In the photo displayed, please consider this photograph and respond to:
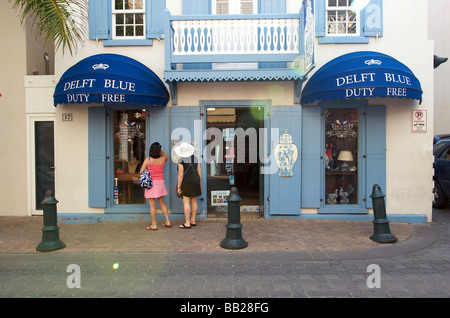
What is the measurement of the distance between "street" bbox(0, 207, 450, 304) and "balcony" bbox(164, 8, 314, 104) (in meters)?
3.83

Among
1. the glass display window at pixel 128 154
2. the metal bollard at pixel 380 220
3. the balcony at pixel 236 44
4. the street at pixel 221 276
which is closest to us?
the street at pixel 221 276

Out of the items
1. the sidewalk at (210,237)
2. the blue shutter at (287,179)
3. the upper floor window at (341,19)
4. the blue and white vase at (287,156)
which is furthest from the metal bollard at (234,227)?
the upper floor window at (341,19)

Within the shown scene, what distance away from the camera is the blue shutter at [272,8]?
337 inches

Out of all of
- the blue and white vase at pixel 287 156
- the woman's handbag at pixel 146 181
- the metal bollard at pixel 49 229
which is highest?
the blue and white vase at pixel 287 156

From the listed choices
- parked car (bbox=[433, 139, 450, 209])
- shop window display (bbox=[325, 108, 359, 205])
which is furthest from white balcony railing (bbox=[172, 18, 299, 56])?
parked car (bbox=[433, 139, 450, 209])

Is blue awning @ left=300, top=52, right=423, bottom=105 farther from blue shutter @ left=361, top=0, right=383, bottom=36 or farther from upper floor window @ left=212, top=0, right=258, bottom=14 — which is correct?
upper floor window @ left=212, top=0, right=258, bottom=14

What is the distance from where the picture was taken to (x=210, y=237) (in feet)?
24.1

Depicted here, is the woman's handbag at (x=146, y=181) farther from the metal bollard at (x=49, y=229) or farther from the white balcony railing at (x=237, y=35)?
the white balcony railing at (x=237, y=35)

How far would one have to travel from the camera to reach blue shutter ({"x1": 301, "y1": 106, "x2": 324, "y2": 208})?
342 inches

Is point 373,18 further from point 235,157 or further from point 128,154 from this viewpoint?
point 128,154

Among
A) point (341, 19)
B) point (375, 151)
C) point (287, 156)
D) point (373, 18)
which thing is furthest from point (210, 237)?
point (373, 18)

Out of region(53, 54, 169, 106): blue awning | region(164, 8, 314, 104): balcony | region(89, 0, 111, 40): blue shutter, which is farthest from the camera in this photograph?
region(89, 0, 111, 40): blue shutter

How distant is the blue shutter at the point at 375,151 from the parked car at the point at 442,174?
2854 mm
